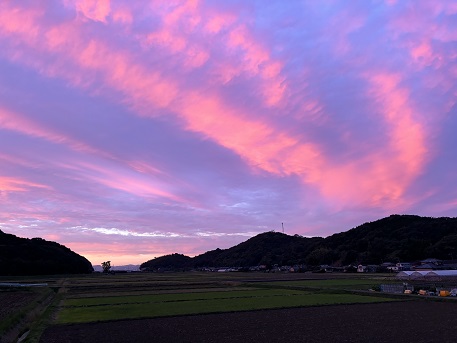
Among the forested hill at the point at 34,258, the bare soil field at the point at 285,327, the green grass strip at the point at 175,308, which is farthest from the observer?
the forested hill at the point at 34,258

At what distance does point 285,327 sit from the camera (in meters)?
22.3

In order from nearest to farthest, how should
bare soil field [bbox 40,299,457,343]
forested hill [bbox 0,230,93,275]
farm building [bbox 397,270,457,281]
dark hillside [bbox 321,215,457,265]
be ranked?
bare soil field [bbox 40,299,457,343], farm building [bbox 397,270,457,281], forested hill [bbox 0,230,93,275], dark hillside [bbox 321,215,457,265]

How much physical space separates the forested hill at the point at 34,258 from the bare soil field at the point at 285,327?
10880cm

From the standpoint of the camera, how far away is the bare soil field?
19158mm

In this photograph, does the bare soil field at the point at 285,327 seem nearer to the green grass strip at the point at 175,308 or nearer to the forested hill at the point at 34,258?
the green grass strip at the point at 175,308

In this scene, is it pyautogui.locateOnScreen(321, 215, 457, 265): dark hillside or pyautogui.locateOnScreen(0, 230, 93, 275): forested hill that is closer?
pyautogui.locateOnScreen(0, 230, 93, 275): forested hill

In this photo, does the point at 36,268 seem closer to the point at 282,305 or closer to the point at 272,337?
the point at 282,305

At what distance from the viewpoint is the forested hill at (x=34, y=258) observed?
119062 millimetres

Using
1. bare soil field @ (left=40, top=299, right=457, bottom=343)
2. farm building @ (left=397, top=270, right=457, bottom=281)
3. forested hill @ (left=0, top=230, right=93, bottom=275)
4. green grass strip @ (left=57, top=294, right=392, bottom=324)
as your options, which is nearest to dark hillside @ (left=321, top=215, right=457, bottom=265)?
farm building @ (left=397, top=270, right=457, bottom=281)

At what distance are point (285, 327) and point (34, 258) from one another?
130 metres

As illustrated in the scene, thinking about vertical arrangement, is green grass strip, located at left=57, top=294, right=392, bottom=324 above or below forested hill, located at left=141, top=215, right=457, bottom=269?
below

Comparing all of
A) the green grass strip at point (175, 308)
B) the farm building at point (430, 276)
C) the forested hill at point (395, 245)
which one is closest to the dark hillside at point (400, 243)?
the forested hill at point (395, 245)

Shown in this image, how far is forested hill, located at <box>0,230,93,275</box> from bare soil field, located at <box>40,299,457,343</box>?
10880 cm

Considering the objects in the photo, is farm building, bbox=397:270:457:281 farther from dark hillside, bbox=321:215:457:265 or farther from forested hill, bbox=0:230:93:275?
forested hill, bbox=0:230:93:275
